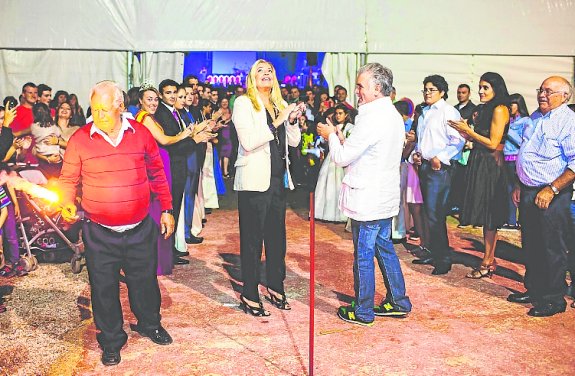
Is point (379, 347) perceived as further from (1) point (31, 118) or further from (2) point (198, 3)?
(2) point (198, 3)

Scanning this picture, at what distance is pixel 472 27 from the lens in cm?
1133

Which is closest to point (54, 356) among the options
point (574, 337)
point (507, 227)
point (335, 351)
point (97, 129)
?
point (97, 129)

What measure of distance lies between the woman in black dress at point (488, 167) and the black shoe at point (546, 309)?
110 cm

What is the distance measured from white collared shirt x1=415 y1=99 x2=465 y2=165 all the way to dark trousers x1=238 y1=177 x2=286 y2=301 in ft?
6.53

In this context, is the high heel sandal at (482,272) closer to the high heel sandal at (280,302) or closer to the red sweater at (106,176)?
the high heel sandal at (280,302)

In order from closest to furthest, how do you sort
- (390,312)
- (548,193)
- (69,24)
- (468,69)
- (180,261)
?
(548,193) < (390,312) < (180,261) < (69,24) < (468,69)

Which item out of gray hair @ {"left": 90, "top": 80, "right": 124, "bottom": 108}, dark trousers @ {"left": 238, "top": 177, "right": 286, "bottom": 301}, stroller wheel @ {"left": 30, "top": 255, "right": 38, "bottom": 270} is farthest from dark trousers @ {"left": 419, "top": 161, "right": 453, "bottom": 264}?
stroller wheel @ {"left": 30, "top": 255, "right": 38, "bottom": 270}

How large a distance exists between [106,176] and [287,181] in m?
1.84

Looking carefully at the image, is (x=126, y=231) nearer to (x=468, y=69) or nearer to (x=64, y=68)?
(x=64, y=68)

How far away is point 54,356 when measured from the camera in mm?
4480

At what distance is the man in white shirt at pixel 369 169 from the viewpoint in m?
4.72

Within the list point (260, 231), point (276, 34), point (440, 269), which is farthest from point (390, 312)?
point (276, 34)

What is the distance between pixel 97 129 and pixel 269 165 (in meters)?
1.46

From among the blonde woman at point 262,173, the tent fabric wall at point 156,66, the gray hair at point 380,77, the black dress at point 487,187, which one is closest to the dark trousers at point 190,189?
the blonde woman at point 262,173
